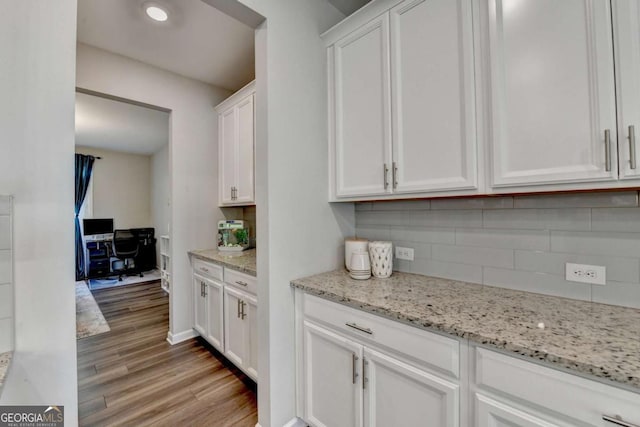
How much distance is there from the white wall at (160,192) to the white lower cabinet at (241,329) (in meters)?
4.11

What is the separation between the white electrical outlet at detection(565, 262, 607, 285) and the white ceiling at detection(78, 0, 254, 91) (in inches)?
Answer: 98.1

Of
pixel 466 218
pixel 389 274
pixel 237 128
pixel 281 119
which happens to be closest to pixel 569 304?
pixel 466 218

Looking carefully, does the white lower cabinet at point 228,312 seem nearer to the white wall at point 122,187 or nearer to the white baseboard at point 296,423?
the white baseboard at point 296,423

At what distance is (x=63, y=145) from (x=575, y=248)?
2123 millimetres

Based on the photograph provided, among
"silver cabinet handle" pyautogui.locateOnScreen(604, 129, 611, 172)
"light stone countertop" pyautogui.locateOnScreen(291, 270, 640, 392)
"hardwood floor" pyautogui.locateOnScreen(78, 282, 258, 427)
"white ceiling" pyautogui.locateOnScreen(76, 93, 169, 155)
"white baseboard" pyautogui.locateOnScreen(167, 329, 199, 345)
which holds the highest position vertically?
"white ceiling" pyautogui.locateOnScreen(76, 93, 169, 155)

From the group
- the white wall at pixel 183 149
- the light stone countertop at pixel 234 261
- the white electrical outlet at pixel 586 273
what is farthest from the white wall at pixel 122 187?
the white electrical outlet at pixel 586 273

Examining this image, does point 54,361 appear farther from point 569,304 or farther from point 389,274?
point 569,304

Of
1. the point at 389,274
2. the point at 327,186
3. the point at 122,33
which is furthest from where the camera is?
the point at 122,33

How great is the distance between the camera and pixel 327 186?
1734mm

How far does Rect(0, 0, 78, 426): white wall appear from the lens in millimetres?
900

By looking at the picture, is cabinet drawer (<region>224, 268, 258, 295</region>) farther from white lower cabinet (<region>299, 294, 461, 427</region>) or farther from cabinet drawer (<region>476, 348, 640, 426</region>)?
cabinet drawer (<region>476, 348, 640, 426</region>)

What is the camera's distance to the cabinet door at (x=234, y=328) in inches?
77.4

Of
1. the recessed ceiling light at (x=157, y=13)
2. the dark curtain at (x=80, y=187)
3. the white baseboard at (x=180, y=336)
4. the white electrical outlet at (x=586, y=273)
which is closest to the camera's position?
the white electrical outlet at (x=586, y=273)

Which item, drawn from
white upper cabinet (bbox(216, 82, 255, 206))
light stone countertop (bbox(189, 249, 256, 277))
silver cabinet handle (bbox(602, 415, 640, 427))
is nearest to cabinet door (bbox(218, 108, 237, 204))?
white upper cabinet (bbox(216, 82, 255, 206))
